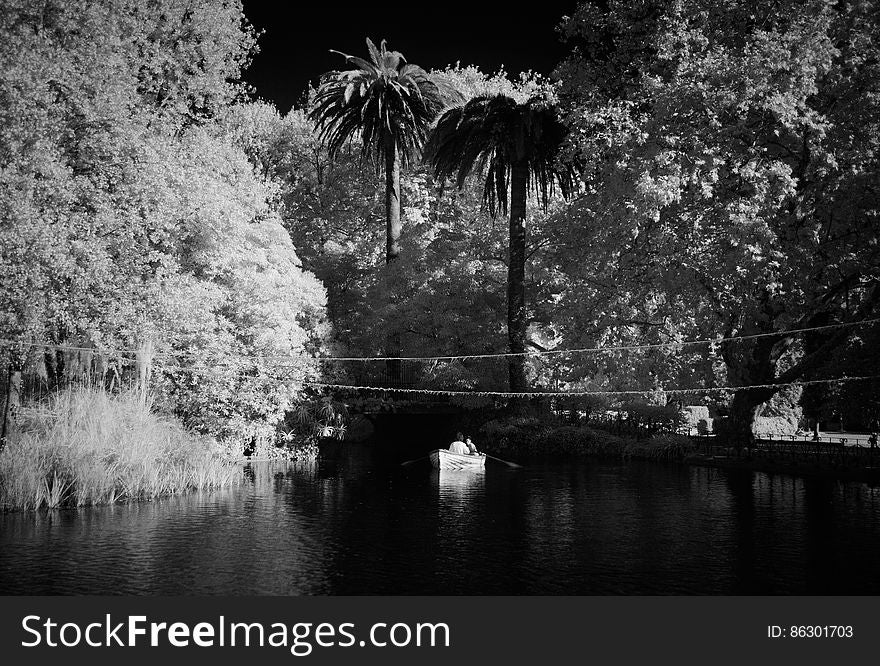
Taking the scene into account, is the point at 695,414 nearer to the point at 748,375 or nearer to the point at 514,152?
the point at 748,375

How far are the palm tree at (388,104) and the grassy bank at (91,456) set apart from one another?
2215 cm

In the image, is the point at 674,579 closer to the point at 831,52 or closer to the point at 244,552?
the point at 244,552

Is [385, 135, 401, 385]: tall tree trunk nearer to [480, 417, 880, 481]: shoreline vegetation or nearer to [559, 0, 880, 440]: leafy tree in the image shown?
[480, 417, 880, 481]: shoreline vegetation

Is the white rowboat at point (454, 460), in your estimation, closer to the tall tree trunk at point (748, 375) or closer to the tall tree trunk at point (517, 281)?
the tall tree trunk at point (517, 281)

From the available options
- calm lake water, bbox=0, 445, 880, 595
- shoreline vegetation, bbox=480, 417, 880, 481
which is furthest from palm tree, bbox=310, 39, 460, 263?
calm lake water, bbox=0, 445, 880, 595

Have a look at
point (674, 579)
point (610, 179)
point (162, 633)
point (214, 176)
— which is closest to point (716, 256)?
point (610, 179)

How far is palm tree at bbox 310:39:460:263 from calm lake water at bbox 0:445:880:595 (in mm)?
23605

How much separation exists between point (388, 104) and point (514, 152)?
975cm

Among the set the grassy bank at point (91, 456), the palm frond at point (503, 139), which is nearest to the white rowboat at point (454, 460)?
the grassy bank at point (91, 456)

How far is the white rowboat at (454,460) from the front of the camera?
33906 mm

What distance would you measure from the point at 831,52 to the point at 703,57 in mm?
4156

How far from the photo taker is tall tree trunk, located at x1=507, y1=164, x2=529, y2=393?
40562mm

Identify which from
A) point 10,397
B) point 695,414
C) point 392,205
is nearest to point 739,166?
point 695,414

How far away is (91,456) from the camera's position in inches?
931
